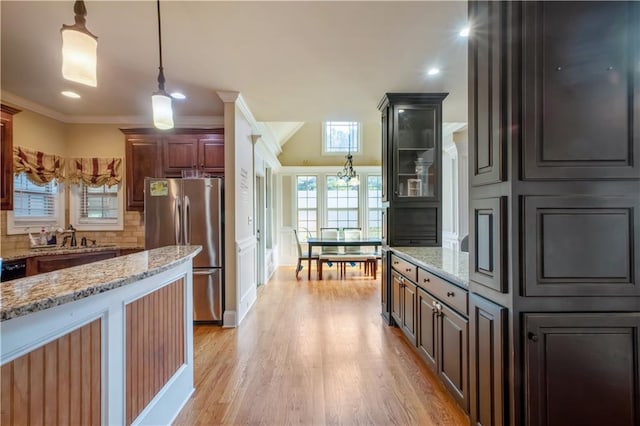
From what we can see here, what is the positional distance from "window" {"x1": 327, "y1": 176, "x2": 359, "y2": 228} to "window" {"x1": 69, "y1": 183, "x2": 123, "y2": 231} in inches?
188

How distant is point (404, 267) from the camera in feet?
9.77

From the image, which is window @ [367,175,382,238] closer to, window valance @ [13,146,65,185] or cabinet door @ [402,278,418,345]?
cabinet door @ [402,278,418,345]

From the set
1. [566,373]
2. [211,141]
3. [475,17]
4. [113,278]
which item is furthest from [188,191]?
[566,373]

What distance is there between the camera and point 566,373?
126 centimetres

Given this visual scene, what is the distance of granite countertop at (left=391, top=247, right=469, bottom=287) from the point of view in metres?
1.86

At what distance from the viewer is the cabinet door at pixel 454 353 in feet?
5.83

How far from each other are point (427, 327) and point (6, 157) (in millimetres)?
4473

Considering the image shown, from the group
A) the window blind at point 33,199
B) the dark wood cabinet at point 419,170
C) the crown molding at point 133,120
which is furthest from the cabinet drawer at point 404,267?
the window blind at point 33,199

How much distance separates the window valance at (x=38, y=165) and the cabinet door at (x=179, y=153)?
4.46 feet

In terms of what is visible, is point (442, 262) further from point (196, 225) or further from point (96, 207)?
point (96, 207)

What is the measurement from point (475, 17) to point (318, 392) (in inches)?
98.2

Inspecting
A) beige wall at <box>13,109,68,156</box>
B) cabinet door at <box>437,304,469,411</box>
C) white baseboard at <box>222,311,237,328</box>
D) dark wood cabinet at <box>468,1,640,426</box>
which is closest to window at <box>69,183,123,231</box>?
beige wall at <box>13,109,68,156</box>

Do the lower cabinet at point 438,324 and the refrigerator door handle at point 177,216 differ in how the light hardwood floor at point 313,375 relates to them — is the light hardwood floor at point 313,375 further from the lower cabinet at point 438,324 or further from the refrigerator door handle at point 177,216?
the refrigerator door handle at point 177,216

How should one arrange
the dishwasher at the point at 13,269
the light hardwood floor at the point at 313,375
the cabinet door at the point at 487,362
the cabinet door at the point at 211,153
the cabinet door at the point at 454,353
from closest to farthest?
1. the cabinet door at the point at 487,362
2. the cabinet door at the point at 454,353
3. the light hardwood floor at the point at 313,375
4. the dishwasher at the point at 13,269
5. the cabinet door at the point at 211,153
